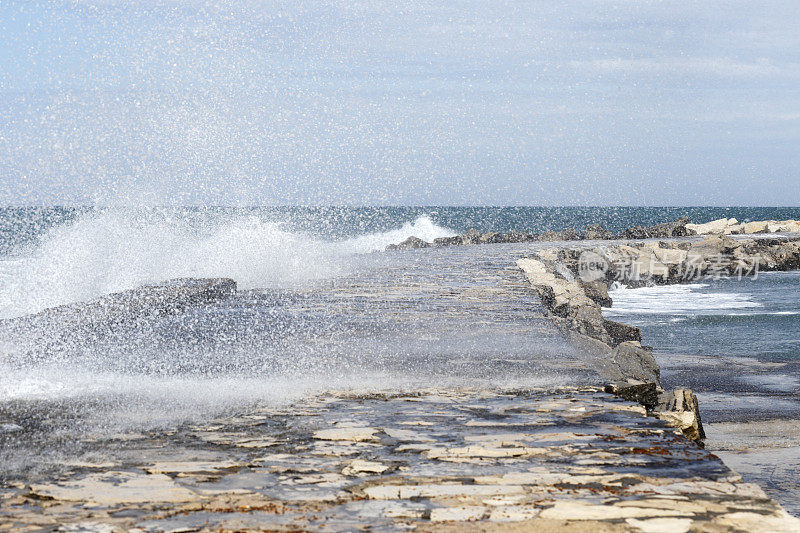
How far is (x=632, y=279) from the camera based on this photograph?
18984mm

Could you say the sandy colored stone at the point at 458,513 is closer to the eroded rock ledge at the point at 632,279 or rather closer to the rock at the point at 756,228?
the eroded rock ledge at the point at 632,279

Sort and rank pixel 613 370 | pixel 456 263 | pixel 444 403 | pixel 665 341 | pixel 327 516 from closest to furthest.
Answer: pixel 327 516 < pixel 444 403 < pixel 613 370 < pixel 665 341 < pixel 456 263

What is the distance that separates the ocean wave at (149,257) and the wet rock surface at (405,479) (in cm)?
805

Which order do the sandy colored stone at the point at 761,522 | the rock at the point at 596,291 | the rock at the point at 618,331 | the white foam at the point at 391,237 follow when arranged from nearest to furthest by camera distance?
the sandy colored stone at the point at 761,522
the rock at the point at 618,331
the rock at the point at 596,291
the white foam at the point at 391,237

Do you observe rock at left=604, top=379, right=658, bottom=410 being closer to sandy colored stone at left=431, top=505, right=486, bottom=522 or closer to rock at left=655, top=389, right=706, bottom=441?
rock at left=655, top=389, right=706, bottom=441

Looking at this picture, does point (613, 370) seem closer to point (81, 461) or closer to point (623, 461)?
point (623, 461)

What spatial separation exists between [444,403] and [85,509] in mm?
1889

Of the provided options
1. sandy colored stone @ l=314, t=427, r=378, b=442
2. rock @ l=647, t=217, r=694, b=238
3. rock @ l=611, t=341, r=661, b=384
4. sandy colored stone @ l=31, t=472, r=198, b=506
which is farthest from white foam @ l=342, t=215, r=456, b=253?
sandy colored stone @ l=31, t=472, r=198, b=506

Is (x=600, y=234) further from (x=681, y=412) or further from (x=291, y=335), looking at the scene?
(x=681, y=412)

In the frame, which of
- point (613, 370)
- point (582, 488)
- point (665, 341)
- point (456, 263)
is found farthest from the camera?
point (456, 263)

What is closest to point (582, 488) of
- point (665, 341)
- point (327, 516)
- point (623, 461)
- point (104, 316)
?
point (623, 461)

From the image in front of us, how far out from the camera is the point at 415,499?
2465 millimetres

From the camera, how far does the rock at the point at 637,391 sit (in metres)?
4.07

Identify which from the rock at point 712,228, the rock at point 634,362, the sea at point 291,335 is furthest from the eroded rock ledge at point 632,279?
the rock at point 712,228
